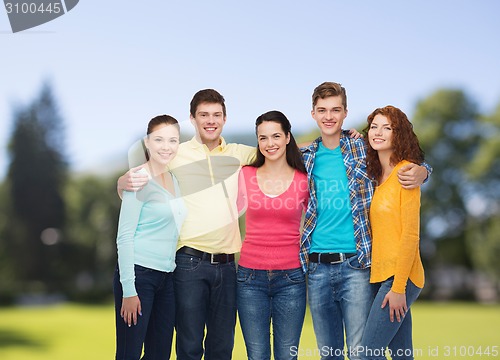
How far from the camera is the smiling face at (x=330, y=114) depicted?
398cm

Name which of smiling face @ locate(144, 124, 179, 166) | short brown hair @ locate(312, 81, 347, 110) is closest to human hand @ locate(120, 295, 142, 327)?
smiling face @ locate(144, 124, 179, 166)

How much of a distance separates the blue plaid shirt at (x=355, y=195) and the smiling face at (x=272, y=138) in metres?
0.19

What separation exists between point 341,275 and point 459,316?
735 inches

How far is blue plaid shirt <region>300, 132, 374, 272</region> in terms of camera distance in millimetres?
3762

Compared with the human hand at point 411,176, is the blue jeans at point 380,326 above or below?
below

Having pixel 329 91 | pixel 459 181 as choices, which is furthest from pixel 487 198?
pixel 329 91

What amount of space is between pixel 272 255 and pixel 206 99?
113cm

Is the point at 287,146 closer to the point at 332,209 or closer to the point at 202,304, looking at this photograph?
the point at 332,209

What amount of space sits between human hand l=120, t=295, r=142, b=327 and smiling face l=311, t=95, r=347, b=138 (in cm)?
162

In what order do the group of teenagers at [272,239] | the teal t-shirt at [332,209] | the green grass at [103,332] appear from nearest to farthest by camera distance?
the group of teenagers at [272,239]
the teal t-shirt at [332,209]
the green grass at [103,332]

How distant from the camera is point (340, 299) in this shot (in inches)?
150

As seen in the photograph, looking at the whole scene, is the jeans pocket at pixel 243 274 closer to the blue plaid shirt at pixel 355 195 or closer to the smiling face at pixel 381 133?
the blue plaid shirt at pixel 355 195

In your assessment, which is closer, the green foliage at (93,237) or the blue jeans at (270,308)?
the blue jeans at (270,308)

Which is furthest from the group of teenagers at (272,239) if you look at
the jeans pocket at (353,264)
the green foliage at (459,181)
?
the green foliage at (459,181)
